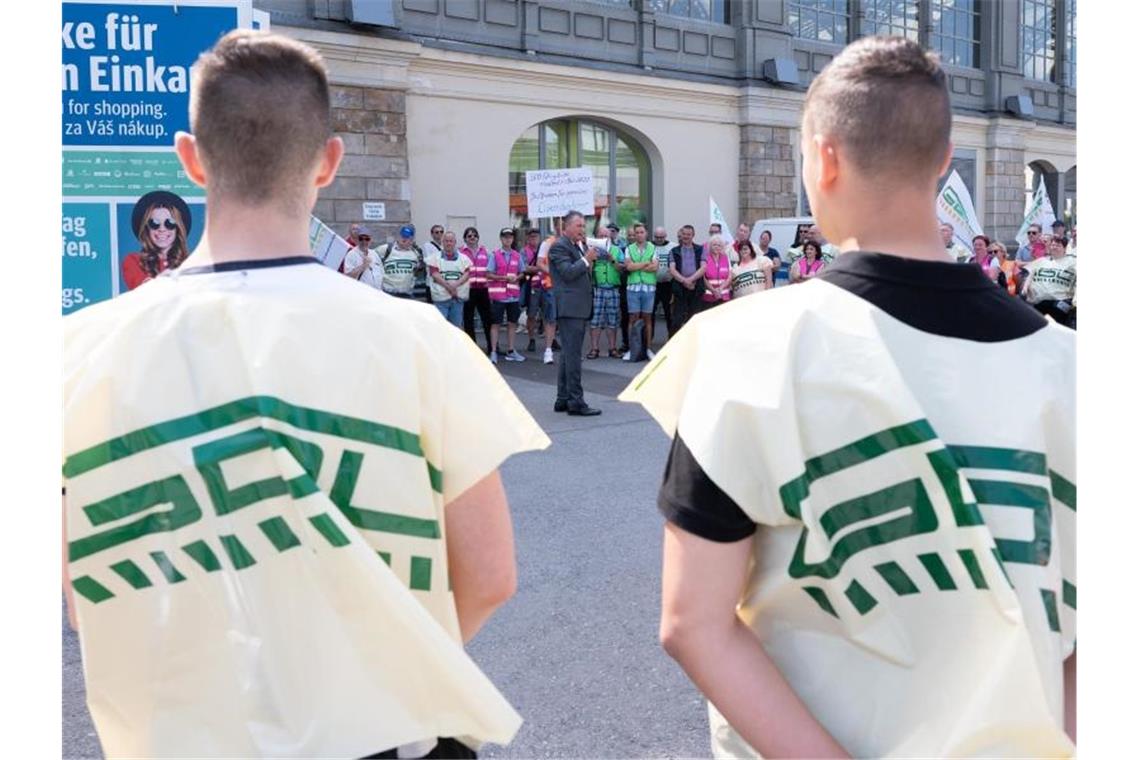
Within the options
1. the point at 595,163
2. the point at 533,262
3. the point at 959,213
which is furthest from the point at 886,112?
the point at 595,163

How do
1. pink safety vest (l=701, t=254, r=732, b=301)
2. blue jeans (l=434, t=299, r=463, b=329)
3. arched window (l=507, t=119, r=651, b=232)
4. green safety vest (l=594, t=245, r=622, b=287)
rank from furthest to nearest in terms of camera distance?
arched window (l=507, t=119, r=651, b=232) → pink safety vest (l=701, t=254, r=732, b=301) → green safety vest (l=594, t=245, r=622, b=287) → blue jeans (l=434, t=299, r=463, b=329)

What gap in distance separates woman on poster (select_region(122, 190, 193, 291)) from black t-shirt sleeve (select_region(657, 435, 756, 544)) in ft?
11.9

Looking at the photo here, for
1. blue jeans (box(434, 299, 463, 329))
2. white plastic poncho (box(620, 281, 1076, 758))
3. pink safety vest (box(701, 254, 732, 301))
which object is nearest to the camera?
white plastic poncho (box(620, 281, 1076, 758))

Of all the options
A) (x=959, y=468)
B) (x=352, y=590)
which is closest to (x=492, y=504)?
(x=352, y=590)

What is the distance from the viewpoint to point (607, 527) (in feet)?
20.2

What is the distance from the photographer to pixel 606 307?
15.1 m

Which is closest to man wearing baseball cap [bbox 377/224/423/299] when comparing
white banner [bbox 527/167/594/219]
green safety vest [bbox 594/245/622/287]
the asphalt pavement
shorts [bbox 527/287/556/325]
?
white banner [bbox 527/167/594/219]

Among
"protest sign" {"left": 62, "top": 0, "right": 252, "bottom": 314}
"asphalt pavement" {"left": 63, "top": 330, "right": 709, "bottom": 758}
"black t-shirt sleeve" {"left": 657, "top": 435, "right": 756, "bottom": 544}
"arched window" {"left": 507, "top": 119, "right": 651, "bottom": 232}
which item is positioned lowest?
"asphalt pavement" {"left": 63, "top": 330, "right": 709, "bottom": 758}

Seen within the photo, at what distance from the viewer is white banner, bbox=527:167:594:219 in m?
14.0

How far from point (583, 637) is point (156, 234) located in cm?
241

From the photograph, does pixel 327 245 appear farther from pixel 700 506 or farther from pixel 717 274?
pixel 717 274

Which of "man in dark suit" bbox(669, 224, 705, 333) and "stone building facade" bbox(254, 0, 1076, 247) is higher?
"stone building facade" bbox(254, 0, 1076, 247)

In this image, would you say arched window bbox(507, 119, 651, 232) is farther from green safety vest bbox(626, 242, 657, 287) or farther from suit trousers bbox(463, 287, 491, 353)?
suit trousers bbox(463, 287, 491, 353)

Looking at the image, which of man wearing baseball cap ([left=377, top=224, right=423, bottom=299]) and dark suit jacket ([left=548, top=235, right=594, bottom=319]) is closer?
dark suit jacket ([left=548, top=235, right=594, bottom=319])
